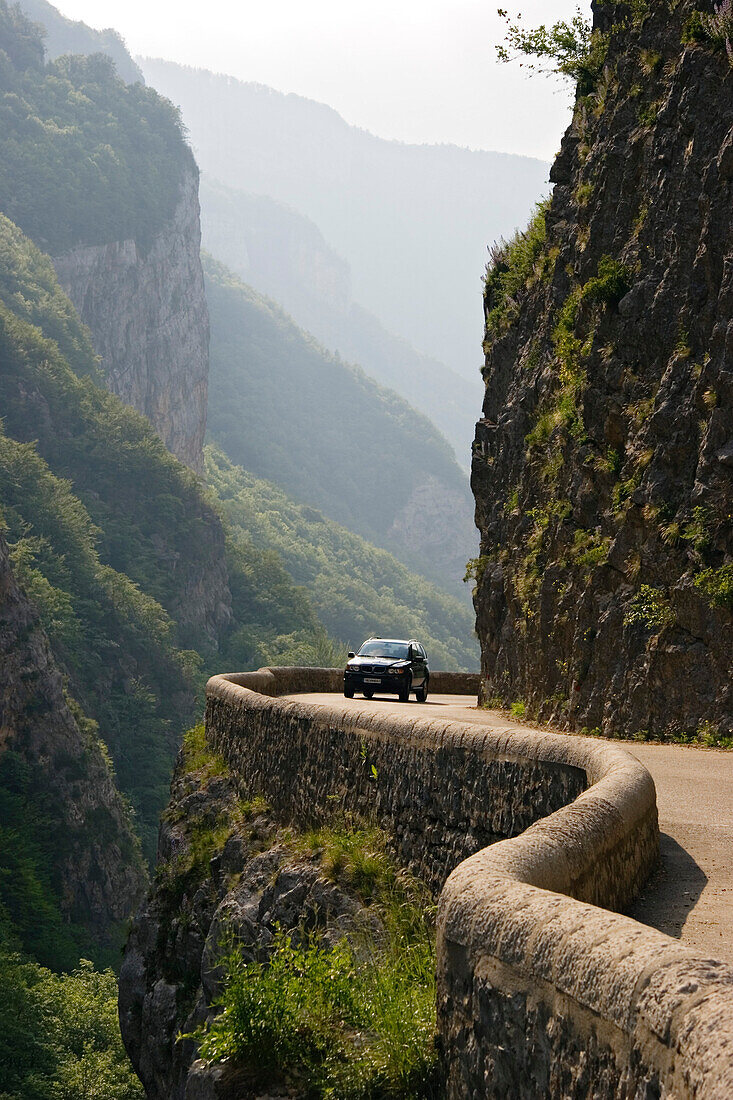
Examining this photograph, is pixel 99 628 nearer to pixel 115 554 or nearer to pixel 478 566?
pixel 115 554

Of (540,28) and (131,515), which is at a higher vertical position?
(540,28)

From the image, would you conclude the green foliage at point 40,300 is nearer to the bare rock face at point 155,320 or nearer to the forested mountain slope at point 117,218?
the forested mountain slope at point 117,218

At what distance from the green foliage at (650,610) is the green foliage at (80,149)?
128m

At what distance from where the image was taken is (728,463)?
14477mm

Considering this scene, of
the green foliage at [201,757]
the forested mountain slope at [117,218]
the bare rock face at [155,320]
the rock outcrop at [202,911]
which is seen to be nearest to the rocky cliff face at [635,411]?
the green foliage at [201,757]

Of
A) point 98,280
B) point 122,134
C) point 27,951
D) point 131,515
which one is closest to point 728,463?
point 27,951

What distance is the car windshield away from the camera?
25.3 m

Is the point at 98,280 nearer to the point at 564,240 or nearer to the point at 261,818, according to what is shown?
the point at 564,240

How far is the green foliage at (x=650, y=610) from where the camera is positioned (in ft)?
50.5

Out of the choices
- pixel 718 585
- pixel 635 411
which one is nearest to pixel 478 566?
pixel 635 411

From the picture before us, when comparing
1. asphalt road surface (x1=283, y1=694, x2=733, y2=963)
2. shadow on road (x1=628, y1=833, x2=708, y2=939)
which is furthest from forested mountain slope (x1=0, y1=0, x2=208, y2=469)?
shadow on road (x1=628, y1=833, x2=708, y2=939)

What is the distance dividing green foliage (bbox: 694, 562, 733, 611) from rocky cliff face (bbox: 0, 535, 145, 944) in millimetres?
48311

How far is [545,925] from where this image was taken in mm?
3914

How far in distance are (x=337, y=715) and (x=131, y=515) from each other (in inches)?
3832
